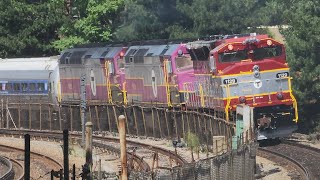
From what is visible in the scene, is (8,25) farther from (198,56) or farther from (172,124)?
(198,56)

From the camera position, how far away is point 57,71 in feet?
144

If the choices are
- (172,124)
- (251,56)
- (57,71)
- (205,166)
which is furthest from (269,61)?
(57,71)

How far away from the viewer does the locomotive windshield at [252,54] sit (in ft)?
94.0

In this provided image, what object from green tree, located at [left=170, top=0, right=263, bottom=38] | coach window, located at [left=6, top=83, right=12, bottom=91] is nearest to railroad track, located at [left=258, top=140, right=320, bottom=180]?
coach window, located at [left=6, top=83, right=12, bottom=91]

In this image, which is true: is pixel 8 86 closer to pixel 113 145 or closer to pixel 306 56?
pixel 113 145

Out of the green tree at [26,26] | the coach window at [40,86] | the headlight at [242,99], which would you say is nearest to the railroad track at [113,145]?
the headlight at [242,99]

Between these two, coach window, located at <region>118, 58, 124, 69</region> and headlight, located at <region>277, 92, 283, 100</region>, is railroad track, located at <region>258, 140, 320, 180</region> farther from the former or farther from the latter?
coach window, located at <region>118, 58, 124, 69</region>

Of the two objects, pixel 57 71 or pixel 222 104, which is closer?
pixel 222 104

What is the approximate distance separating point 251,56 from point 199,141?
366 centimetres

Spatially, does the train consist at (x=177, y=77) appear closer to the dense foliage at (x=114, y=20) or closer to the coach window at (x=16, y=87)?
the coach window at (x=16, y=87)

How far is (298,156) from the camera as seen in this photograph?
27.4m

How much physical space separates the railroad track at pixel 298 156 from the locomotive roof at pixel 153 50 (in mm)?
6023

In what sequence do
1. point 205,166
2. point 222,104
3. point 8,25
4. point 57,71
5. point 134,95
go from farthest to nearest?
1. point 8,25
2. point 57,71
3. point 134,95
4. point 222,104
5. point 205,166

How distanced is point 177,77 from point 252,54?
16.5 ft
